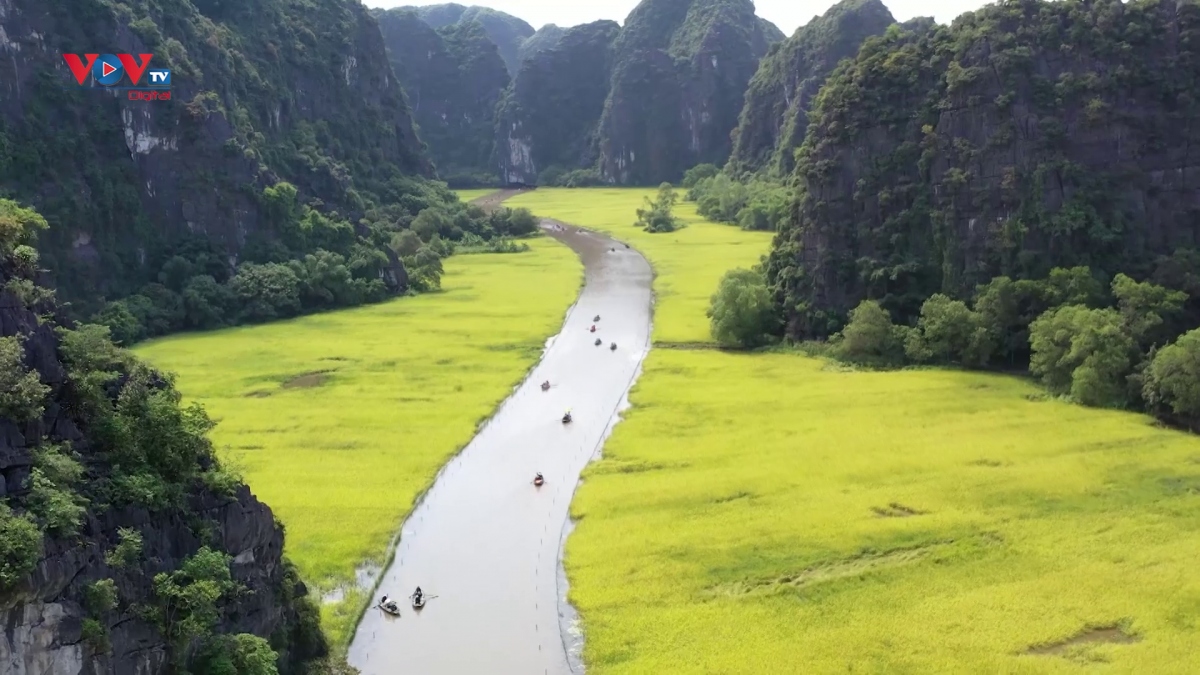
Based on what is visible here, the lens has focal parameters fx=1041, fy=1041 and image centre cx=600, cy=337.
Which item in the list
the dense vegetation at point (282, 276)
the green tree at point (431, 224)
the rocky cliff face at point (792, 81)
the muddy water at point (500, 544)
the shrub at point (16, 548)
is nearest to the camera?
the shrub at point (16, 548)

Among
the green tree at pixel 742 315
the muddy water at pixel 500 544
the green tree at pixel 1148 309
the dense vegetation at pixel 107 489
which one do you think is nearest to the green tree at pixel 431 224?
the green tree at pixel 742 315

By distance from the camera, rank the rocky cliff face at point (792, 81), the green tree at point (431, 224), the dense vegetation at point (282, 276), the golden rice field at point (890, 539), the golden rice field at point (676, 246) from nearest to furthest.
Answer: the golden rice field at point (890, 539) < the dense vegetation at point (282, 276) < the golden rice field at point (676, 246) < the green tree at point (431, 224) < the rocky cliff face at point (792, 81)

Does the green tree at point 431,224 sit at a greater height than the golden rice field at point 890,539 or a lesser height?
greater

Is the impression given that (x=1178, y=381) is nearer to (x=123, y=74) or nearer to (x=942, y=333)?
(x=942, y=333)

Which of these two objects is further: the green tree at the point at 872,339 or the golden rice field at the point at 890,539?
the green tree at the point at 872,339

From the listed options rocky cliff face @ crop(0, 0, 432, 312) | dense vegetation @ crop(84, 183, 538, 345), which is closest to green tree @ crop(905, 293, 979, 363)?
dense vegetation @ crop(84, 183, 538, 345)

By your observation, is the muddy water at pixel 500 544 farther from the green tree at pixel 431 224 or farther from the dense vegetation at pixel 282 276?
Result: the green tree at pixel 431 224

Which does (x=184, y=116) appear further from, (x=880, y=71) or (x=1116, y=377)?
(x=1116, y=377)
